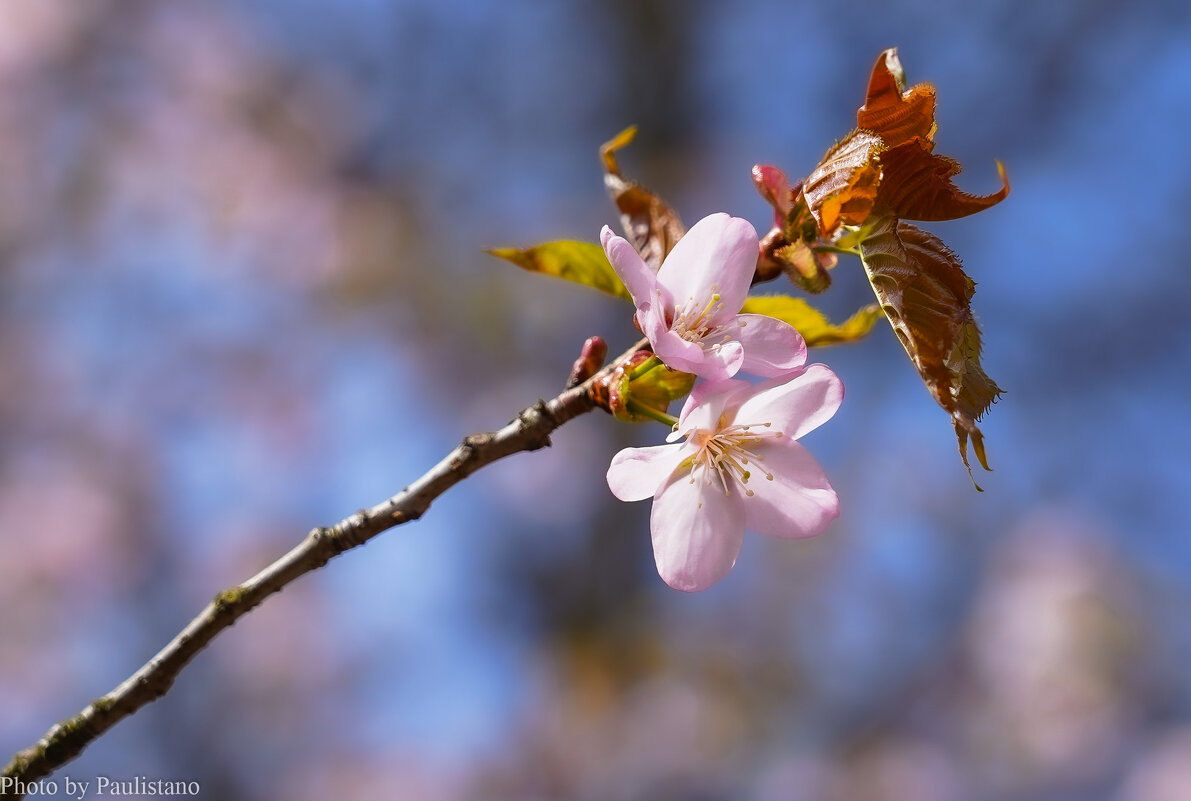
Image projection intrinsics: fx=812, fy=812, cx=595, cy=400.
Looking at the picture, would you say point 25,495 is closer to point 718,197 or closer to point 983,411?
point 718,197

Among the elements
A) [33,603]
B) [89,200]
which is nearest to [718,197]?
[89,200]

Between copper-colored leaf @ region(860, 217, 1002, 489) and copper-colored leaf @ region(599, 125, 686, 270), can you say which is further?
copper-colored leaf @ region(599, 125, 686, 270)

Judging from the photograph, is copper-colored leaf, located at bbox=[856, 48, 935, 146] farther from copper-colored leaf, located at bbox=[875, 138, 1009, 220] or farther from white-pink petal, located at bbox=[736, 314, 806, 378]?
white-pink petal, located at bbox=[736, 314, 806, 378]

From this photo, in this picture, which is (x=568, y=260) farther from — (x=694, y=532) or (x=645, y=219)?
(x=694, y=532)

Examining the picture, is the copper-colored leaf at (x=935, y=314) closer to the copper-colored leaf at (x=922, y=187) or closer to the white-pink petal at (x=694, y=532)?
the copper-colored leaf at (x=922, y=187)

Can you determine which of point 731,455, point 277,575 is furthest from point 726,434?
point 277,575

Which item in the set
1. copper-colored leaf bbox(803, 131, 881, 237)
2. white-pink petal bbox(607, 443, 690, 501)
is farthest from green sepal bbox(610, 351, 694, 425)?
copper-colored leaf bbox(803, 131, 881, 237)

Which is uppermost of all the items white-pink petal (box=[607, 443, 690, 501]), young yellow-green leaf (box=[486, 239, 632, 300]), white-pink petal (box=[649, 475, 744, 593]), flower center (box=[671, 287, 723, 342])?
young yellow-green leaf (box=[486, 239, 632, 300])
